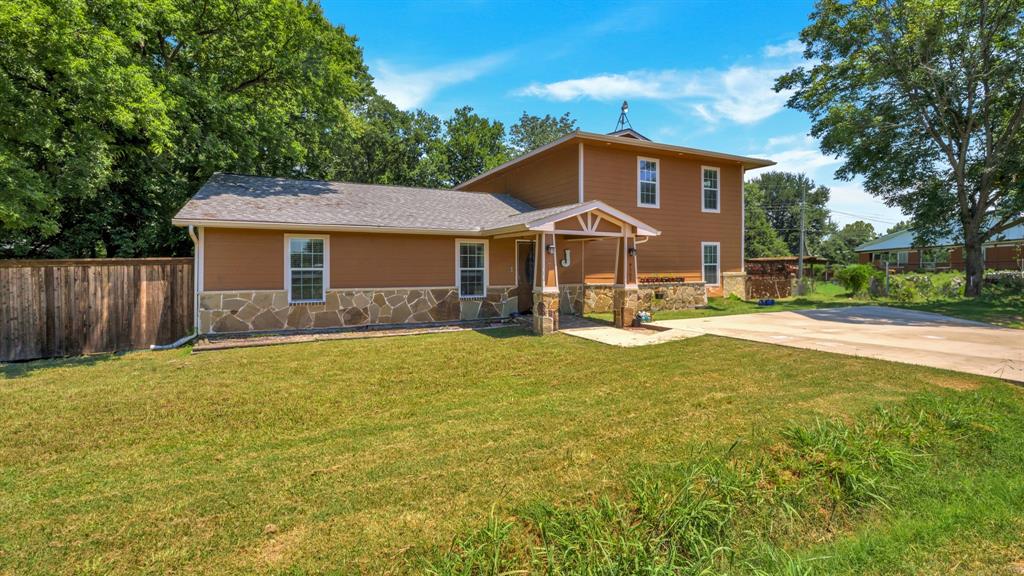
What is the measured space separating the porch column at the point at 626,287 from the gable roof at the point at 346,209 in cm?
55

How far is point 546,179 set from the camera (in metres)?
14.6

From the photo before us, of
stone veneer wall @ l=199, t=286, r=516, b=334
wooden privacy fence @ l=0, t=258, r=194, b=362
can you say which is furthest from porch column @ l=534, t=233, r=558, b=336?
wooden privacy fence @ l=0, t=258, r=194, b=362

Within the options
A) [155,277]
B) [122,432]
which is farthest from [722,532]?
[155,277]

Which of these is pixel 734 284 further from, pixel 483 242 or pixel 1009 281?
pixel 1009 281

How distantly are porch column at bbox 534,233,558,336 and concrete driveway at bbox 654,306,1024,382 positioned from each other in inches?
122

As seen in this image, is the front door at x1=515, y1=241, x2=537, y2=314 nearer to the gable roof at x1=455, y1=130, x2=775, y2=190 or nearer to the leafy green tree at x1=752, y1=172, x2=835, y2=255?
the gable roof at x1=455, y1=130, x2=775, y2=190

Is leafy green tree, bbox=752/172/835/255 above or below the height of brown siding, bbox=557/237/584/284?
above

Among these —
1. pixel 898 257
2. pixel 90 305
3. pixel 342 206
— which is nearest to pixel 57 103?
pixel 90 305

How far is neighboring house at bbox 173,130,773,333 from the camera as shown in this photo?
9719 mm

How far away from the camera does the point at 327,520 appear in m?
2.80

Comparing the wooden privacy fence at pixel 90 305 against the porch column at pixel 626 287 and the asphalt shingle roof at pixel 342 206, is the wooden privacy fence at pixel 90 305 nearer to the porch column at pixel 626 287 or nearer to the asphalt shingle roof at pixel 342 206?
the asphalt shingle roof at pixel 342 206

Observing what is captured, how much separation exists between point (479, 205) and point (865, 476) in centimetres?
1217

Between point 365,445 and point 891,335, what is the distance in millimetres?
10235

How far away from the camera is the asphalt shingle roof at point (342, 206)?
32.0 feet
